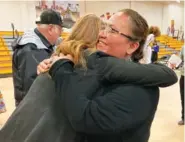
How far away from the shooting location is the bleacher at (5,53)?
346 inches

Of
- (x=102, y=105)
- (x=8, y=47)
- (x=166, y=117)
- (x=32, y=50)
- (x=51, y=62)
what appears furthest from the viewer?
(x=8, y=47)

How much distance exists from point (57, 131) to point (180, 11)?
662 inches

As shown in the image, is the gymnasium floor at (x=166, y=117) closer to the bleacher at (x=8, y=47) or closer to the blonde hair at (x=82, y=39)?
the bleacher at (x=8, y=47)

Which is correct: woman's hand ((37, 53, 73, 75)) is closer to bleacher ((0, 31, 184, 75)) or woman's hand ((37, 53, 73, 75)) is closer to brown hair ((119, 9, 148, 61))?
brown hair ((119, 9, 148, 61))

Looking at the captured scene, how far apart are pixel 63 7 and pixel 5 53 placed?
4661mm

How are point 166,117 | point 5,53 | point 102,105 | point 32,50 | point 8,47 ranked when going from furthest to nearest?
point 8,47 < point 5,53 < point 166,117 < point 32,50 < point 102,105

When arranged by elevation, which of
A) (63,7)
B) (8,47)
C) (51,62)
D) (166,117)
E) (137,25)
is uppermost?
(63,7)

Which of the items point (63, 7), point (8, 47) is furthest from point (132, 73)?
point (63, 7)

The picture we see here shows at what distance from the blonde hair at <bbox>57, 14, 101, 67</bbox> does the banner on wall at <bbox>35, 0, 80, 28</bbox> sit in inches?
465

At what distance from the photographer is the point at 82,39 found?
102 cm

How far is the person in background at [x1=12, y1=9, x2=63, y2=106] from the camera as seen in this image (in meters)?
1.85

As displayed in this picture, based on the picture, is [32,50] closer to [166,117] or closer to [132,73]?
[132,73]

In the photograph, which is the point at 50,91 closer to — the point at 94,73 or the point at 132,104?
the point at 94,73

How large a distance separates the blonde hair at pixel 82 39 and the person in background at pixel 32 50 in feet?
2.53
